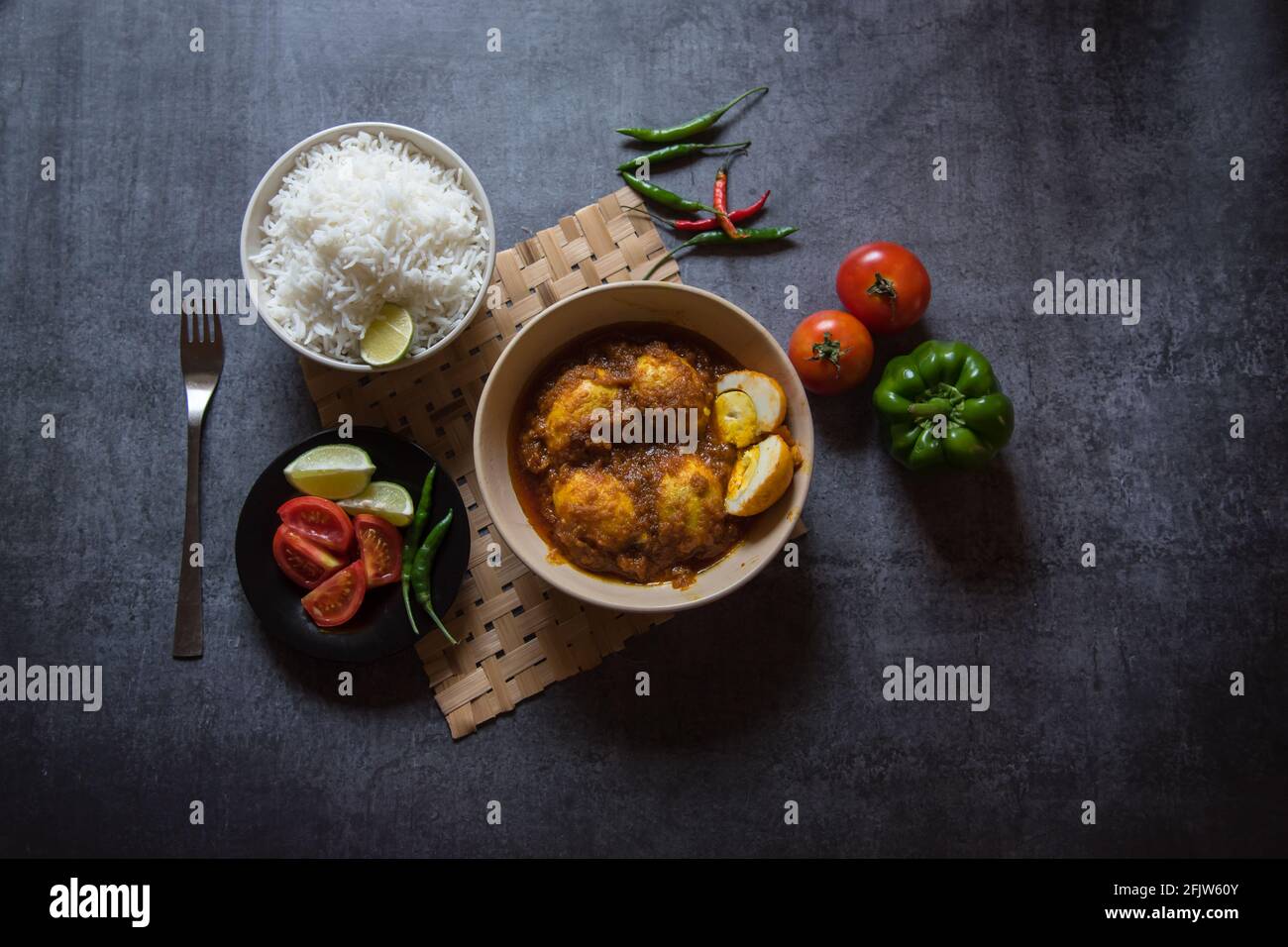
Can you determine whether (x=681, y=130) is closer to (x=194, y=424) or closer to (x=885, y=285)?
(x=885, y=285)

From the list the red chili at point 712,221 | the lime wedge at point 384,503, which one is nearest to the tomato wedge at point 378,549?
the lime wedge at point 384,503

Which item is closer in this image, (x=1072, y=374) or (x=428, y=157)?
(x=428, y=157)

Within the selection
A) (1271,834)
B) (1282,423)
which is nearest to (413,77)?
(1282,423)

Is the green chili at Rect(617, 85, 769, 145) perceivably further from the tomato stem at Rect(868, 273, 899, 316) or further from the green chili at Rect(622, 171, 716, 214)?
the tomato stem at Rect(868, 273, 899, 316)

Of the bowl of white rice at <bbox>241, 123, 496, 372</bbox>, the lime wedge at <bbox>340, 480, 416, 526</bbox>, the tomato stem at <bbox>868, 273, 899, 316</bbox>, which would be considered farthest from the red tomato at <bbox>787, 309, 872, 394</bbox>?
the lime wedge at <bbox>340, 480, 416, 526</bbox>

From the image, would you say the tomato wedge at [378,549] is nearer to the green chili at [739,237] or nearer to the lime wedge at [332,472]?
the lime wedge at [332,472]

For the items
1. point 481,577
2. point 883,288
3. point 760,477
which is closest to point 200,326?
point 481,577

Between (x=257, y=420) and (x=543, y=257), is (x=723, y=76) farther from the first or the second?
(x=257, y=420)
